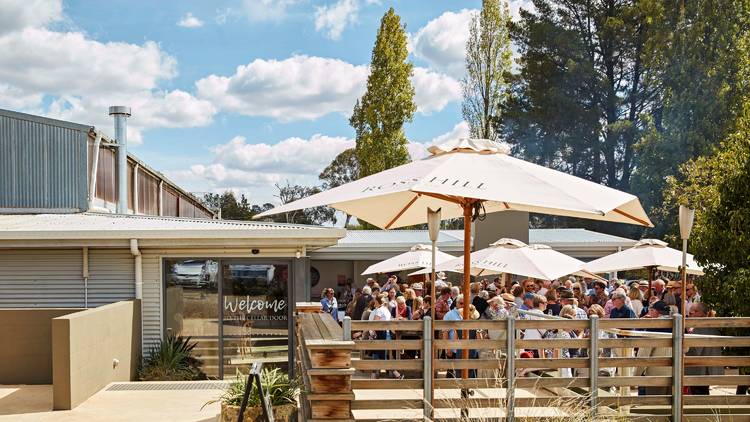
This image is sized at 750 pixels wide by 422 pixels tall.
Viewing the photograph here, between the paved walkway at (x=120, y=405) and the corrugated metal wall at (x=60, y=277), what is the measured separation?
7.49 ft

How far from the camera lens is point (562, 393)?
7176 mm

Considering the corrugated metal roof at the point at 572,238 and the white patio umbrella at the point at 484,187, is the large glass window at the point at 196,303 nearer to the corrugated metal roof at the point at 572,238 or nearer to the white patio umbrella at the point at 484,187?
the white patio umbrella at the point at 484,187

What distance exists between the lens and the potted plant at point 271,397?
7.21 meters

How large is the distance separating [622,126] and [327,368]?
111ft

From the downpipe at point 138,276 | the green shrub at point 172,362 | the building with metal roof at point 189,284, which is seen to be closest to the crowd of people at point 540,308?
the building with metal roof at point 189,284

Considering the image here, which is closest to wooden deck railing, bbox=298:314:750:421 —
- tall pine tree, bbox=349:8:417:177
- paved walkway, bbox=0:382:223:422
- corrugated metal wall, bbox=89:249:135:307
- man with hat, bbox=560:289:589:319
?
man with hat, bbox=560:289:589:319

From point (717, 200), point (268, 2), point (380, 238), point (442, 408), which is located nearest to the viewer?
point (442, 408)

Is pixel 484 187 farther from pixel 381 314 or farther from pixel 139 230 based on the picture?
pixel 139 230

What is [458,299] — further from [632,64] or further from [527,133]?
[632,64]

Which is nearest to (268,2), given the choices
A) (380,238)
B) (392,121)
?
(380,238)

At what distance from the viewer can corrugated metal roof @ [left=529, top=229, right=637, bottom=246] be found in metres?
22.2

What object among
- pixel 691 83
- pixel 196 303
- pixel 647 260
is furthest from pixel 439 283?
pixel 691 83

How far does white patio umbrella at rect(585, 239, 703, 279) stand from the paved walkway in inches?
283

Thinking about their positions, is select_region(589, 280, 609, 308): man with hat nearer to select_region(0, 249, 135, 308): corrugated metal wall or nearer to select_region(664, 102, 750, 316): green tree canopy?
select_region(664, 102, 750, 316): green tree canopy
